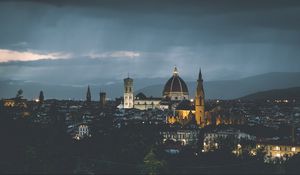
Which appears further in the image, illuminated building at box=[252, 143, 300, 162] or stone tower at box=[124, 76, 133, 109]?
stone tower at box=[124, 76, 133, 109]

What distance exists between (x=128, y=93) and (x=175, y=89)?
10.8m

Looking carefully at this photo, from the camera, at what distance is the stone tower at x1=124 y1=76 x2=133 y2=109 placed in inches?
5753

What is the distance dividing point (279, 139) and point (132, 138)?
19.3m

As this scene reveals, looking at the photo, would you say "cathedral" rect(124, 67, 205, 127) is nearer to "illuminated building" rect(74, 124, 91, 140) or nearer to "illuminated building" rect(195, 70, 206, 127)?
"illuminated building" rect(195, 70, 206, 127)

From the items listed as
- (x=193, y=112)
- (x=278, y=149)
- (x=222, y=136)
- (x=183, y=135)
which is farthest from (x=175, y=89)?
(x=278, y=149)

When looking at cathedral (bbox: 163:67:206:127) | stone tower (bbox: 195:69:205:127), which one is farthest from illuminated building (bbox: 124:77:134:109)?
stone tower (bbox: 195:69:205:127)

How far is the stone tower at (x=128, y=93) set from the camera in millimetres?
146125

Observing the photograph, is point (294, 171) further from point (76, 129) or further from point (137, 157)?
point (76, 129)

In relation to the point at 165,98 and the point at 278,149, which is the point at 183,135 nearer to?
the point at 278,149

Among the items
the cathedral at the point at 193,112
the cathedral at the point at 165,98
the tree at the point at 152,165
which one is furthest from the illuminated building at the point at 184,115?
the tree at the point at 152,165

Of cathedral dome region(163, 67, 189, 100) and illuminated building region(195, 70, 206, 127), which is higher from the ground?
cathedral dome region(163, 67, 189, 100)

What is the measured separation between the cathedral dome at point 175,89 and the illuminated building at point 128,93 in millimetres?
7948

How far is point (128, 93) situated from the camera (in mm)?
148000

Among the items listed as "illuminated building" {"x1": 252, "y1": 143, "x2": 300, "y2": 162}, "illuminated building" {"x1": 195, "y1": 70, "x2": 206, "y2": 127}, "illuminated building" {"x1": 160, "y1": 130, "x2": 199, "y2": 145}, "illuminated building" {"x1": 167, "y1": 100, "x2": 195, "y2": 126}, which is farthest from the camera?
"illuminated building" {"x1": 195, "y1": 70, "x2": 206, "y2": 127}
